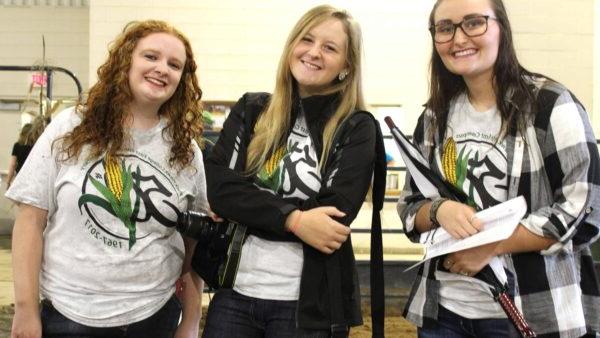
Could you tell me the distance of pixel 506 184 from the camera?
5.16 ft

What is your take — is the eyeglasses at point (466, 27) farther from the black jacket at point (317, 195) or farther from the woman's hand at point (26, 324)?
the woman's hand at point (26, 324)

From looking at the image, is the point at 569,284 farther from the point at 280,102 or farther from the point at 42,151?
the point at 42,151

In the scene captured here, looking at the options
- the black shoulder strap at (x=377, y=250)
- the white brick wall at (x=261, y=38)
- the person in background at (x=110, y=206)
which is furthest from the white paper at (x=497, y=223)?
the white brick wall at (x=261, y=38)

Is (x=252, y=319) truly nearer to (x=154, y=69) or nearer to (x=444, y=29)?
(x=154, y=69)

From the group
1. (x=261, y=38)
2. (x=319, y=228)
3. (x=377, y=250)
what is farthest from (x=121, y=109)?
(x=261, y=38)

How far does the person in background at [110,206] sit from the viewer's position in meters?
1.66

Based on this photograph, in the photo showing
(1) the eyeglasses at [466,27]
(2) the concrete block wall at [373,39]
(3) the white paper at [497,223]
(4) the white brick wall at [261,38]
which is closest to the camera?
(3) the white paper at [497,223]

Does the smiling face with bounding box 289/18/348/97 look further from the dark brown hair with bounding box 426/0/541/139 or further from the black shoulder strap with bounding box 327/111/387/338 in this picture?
the dark brown hair with bounding box 426/0/541/139

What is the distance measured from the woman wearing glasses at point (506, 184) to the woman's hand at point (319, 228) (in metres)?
0.22

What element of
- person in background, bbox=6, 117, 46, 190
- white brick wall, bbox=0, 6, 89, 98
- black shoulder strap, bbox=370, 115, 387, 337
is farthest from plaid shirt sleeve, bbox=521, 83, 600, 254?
white brick wall, bbox=0, 6, 89, 98

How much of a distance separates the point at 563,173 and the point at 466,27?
417 mm

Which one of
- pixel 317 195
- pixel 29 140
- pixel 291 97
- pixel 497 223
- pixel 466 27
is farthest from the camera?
pixel 29 140

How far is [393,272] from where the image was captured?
5.73 metres

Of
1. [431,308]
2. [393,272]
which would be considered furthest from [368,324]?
[431,308]
